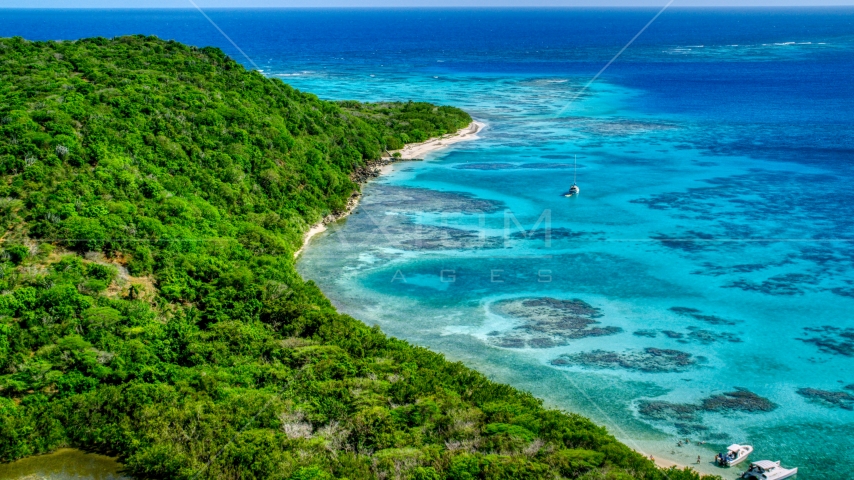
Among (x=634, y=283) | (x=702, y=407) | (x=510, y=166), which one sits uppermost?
(x=510, y=166)

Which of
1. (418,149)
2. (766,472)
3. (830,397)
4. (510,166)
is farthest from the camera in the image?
(418,149)

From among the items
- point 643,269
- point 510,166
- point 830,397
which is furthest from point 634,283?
point 510,166

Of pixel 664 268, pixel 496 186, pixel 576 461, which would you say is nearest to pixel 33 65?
Result: pixel 496 186

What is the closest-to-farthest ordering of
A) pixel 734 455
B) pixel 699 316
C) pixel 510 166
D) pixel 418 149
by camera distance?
pixel 734 455 → pixel 699 316 → pixel 510 166 → pixel 418 149

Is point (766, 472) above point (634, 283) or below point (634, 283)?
below

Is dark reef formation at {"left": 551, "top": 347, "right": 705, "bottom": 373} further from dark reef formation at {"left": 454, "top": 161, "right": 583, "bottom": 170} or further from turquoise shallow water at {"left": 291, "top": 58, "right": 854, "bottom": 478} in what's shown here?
dark reef formation at {"left": 454, "top": 161, "right": 583, "bottom": 170}

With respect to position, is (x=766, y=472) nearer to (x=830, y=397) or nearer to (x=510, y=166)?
(x=830, y=397)

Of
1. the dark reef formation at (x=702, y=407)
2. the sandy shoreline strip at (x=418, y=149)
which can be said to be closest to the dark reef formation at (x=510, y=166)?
the sandy shoreline strip at (x=418, y=149)

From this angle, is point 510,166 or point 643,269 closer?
point 643,269
